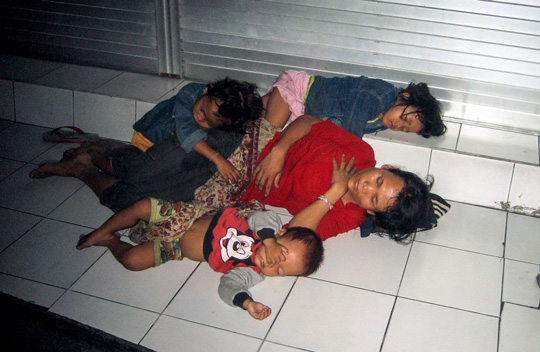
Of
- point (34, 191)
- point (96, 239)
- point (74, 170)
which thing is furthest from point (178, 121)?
point (34, 191)

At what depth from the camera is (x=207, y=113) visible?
2.61 metres

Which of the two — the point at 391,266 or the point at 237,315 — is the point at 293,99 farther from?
the point at 237,315

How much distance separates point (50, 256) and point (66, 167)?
70 centimetres

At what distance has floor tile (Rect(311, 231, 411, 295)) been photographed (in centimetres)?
246

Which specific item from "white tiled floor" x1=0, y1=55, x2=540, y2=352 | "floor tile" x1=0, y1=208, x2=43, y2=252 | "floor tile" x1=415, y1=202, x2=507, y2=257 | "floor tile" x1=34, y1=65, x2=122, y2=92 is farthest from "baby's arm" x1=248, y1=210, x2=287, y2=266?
"floor tile" x1=34, y1=65, x2=122, y2=92

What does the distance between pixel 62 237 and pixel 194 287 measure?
2.70ft

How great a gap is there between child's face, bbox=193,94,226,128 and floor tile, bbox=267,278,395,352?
0.93 m

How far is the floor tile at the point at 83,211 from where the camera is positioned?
2.80 meters

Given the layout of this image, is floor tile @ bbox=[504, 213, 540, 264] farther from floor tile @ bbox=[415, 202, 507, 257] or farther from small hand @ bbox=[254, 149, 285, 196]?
small hand @ bbox=[254, 149, 285, 196]

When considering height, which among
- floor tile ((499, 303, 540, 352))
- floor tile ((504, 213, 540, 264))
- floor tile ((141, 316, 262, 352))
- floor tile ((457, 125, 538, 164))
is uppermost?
floor tile ((457, 125, 538, 164))

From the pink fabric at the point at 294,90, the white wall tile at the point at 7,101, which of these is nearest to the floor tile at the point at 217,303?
the pink fabric at the point at 294,90

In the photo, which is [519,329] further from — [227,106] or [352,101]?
[227,106]

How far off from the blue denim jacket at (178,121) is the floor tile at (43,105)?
109 centimetres

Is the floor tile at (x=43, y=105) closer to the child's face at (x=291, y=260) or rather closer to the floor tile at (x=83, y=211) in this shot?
the floor tile at (x=83, y=211)
